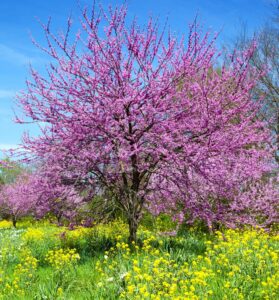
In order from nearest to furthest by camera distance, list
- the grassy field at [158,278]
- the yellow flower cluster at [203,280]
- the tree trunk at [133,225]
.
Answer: the yellow flower cluster at [203,280] → the grassy field at [158,278] → the tree trunk at [133,225]

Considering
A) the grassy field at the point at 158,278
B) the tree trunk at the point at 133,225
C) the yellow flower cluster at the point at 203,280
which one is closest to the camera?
the yellow flower cluster at the point at 203,280

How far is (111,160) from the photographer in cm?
774

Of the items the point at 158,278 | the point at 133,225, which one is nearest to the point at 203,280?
the point at 158,278

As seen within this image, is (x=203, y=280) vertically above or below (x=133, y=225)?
below

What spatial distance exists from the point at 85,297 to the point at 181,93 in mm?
4181

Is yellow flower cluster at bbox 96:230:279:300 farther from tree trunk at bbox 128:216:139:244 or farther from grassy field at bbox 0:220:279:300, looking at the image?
tree trunk at bbox 128:216:139:244

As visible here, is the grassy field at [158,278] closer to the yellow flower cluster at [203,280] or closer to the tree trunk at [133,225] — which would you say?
the yellow flower cluster at [203,280]

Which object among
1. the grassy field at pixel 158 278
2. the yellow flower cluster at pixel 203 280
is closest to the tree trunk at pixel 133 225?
the grassy field at pixel 158 278

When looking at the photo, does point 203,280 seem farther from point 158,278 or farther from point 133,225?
point 133,225

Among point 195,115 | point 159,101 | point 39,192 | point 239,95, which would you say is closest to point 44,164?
point 39,192

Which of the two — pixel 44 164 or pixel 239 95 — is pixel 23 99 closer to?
pixel 44 164

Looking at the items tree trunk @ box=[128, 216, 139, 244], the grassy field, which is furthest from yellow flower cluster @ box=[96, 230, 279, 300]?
tree trunk @ box=[128, 216, 139, 244]

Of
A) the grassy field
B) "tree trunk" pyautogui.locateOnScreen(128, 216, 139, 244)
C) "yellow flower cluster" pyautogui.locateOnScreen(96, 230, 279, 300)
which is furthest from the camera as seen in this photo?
"tree trunk" pyautogui.locateOnScreen(128, 216, 139, 244)

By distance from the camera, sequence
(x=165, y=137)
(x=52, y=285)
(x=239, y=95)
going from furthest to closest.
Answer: (x=239, y=95), (x=165, y=137), (x=52, y=285)
